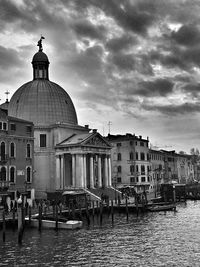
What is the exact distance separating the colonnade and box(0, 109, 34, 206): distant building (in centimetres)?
1161

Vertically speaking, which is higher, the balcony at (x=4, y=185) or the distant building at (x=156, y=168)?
the distant building at (x=156, y=168)

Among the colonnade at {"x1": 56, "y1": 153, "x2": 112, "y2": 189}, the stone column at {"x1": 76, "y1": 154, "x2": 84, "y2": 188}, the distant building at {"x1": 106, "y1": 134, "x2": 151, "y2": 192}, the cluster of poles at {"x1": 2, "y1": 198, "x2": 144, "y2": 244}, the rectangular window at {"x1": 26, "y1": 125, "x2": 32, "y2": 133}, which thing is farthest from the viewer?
the distant building at {"x1": 106, "y1": 134, "x2": 151, "y2": 192}

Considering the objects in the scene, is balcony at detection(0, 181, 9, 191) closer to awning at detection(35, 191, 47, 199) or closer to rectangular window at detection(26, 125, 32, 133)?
rectangular window at detection(26, 125, 32, 133)

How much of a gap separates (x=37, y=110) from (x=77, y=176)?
15.1 meters

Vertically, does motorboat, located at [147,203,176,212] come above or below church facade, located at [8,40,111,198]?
below

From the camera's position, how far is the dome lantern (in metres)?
84.6

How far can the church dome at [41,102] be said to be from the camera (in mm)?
78312

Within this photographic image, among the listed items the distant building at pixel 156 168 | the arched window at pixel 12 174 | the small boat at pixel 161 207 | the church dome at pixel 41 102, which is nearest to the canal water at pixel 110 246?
the small boat at pixel 161 207

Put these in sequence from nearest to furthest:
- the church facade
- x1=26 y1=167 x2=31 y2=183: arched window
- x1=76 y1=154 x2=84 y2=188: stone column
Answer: x1=26 y1=167 x2=31 y2=183: arched window, x1=76 y1=154 x2=84 y2=188: stone column, the church facade

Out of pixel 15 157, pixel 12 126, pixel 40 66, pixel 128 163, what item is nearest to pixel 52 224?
pixel 15 157

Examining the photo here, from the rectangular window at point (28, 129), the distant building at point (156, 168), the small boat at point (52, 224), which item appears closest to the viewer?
the small boat at point (52, 224)

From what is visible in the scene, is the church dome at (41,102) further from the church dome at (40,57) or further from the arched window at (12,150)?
the arched window at (12,150)

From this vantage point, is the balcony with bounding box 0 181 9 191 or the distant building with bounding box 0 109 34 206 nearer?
the balcony with bounding box 0 181 9 191

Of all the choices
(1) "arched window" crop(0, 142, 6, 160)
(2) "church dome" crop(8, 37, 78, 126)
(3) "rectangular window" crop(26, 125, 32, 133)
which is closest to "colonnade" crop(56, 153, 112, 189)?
(2) "church dome" crop(8, 37, 78, 126)
